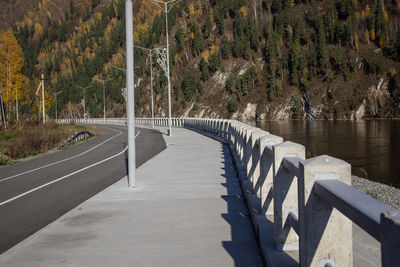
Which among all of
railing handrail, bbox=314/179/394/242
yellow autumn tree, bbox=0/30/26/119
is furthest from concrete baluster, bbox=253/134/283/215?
yellow autumn tree, bbox=0/30/26/119

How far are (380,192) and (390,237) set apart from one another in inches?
558

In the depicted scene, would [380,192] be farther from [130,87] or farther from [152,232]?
[152,232]

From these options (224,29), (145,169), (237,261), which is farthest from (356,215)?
(224,29)

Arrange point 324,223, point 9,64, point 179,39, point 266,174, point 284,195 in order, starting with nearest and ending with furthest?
point 324,223
point 284,195
point 266,174
point 9,64
point 179,39

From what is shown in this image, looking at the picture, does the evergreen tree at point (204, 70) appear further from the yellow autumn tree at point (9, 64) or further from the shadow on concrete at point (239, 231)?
the shadow on concrete at point (239, 231)

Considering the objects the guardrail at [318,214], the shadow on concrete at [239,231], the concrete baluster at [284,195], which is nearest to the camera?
the guardrail at [318,214]

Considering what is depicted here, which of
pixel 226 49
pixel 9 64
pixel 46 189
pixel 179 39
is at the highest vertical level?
pixel 179 39

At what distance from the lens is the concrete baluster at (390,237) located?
185 cm

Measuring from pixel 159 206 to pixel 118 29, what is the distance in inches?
7405

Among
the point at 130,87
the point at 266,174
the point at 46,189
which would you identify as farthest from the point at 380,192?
the point at 46,189

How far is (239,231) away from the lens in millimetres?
6605

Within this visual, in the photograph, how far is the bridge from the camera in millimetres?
3018

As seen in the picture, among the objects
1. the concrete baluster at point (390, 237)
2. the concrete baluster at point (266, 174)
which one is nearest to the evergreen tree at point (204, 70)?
the concrete baluster at point (266, 174)

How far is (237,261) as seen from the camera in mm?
5301
